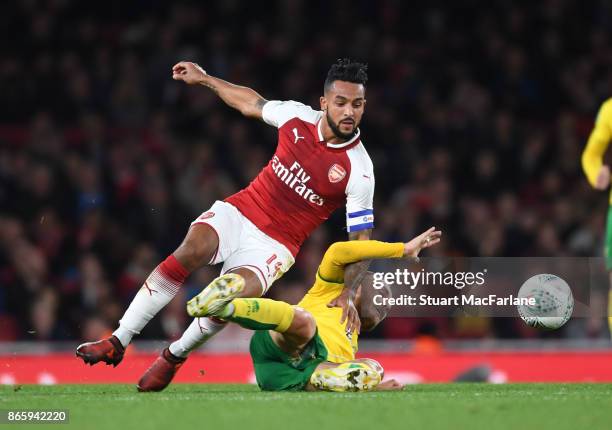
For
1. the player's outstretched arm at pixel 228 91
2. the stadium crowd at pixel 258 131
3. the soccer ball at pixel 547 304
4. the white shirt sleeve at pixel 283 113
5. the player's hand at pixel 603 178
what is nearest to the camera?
the player's hand at pixel 603 178

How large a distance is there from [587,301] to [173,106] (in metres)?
6.08

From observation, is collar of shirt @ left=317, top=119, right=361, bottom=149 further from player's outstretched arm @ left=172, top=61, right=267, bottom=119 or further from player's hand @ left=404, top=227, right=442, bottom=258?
player's hand @ left=404, top=227, right=442, bottom=258

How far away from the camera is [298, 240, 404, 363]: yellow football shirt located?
6793 mm

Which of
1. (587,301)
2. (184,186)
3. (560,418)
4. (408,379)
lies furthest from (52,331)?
(560,418)

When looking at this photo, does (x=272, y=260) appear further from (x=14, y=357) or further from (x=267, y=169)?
(x=14, y=357)

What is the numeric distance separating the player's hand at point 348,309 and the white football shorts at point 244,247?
49 centimetres

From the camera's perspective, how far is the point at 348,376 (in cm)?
665

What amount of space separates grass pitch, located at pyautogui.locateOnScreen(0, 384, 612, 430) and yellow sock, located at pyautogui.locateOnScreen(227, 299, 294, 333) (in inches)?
14.9

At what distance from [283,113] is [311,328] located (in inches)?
61.9

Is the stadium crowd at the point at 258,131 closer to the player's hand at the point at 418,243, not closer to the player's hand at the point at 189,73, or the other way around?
the player's hand at the point at 189,73

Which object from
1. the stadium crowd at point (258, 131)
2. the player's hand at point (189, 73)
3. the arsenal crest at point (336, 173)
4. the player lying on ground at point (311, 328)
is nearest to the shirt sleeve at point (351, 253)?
the player lying on ground at point (311, 328)

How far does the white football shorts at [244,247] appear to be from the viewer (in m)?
7.23

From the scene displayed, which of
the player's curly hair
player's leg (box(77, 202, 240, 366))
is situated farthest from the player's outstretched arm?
player's leg (box(77, 202, 240, 366))

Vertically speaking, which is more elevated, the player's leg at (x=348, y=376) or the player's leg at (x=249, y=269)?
the player's leg at (x=249, y=269)
